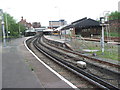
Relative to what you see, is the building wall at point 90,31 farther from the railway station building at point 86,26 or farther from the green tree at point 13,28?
the green tree at point 13,28

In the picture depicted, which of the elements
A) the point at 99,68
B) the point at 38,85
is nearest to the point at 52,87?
the point at 38,85

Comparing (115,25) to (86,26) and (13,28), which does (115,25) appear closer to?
(86,26)

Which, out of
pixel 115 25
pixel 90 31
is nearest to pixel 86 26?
pixel 90 31

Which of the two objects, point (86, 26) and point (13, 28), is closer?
point (86, 26)

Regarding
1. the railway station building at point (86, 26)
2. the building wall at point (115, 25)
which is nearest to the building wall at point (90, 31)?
the railway station building at point (86, 26)

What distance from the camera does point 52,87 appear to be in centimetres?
582

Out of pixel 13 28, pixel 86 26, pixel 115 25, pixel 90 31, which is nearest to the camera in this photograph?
pixel 115 25

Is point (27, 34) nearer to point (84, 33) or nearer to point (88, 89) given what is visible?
point (84, 33)

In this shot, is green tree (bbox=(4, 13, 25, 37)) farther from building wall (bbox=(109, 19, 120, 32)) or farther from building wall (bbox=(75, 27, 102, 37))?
building wall (bbox=(109, 19, 120, 32))

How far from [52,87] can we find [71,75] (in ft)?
8.98

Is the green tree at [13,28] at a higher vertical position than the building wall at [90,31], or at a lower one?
higher

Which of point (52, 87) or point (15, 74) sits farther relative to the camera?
point (15, 74)

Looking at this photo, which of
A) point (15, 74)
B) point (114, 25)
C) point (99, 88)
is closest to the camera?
point (99, 88)

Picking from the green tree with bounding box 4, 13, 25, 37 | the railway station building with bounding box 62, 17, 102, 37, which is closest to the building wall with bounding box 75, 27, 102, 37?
the railway station building with bounding box 62, 17, 102, 37
